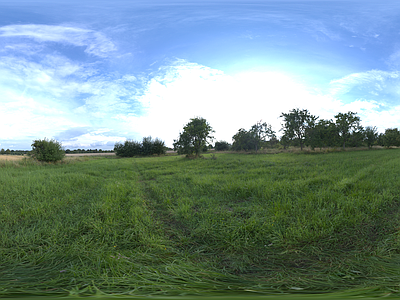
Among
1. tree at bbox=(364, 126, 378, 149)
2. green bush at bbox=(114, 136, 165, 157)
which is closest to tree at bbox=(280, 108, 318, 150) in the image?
tree at bbox=(364, 126, 378, 149)

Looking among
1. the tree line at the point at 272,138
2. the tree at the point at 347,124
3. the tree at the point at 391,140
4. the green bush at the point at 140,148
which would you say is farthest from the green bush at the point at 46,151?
the tree at the point at 391,140

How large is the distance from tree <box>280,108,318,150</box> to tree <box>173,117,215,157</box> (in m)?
18.9

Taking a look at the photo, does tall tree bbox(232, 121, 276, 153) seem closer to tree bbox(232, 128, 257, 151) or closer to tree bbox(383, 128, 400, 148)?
tree bbox(232, 128, 257, 151)

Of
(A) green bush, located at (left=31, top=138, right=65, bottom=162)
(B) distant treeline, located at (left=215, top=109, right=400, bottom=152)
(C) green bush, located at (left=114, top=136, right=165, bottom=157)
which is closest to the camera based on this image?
(A) green bush, located at (left=31, top=138, right=65, bottom=162)

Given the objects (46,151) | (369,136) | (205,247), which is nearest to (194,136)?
(46,151)

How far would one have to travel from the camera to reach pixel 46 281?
6.30 ft

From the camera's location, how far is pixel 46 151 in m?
18.9

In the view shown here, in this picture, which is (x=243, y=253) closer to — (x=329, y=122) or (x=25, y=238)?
(x=25, y=238)

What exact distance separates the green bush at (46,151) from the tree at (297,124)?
3604 cm

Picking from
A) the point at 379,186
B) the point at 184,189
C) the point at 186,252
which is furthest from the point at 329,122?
the point at 186,252

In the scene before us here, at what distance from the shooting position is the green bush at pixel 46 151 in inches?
733

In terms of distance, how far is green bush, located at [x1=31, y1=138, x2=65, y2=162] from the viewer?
18.6m

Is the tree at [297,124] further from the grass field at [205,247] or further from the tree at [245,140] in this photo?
the grass field at [205,247]

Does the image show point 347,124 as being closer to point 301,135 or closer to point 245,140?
point 301,135
